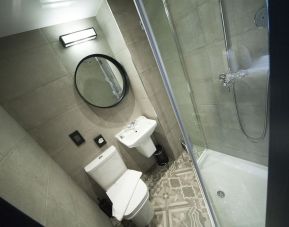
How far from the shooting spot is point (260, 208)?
116 centimetres

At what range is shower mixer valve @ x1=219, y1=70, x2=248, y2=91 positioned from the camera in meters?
1.19

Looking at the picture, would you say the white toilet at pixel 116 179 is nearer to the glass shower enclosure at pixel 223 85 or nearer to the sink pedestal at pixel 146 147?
the sink pedestal at pixel 146 147

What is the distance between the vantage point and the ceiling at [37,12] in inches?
45.4

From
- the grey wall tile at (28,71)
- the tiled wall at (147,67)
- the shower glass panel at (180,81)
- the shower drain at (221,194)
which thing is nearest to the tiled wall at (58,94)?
the grey wall tile at (28,71)

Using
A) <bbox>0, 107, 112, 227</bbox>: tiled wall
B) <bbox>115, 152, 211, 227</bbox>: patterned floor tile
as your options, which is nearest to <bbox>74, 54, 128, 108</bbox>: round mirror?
<bbox>0, 107, 112, 227</bbox>: tiled wall

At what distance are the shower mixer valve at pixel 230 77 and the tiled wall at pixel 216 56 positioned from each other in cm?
5

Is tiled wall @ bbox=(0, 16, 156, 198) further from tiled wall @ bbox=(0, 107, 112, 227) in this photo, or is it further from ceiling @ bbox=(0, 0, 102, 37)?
tiled wall @ bbox=(0, 107, 112, 227)

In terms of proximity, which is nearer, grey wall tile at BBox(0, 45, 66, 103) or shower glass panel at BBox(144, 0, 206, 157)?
shower glass panel at BBox(144, 0, 206, 157)

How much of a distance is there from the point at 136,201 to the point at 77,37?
1873 millimetres

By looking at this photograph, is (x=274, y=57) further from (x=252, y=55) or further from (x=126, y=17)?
(x=126, y=17)

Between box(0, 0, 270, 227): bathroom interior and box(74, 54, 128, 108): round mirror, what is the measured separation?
0.01 m

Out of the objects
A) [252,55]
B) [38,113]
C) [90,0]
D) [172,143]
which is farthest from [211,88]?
[38,113]

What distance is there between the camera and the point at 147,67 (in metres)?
1.89

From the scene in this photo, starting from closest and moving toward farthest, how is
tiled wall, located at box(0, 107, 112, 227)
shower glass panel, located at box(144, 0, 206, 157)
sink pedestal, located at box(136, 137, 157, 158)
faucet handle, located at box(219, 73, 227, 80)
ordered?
tiled wall, located at box(0, 107, 112, 227)
shower glass panel, located at box(144, 0, 206, 157)
faucet handle, located at box(219, 73, 227, 80)
sink pedestal, located at box(136, 137, 157, 158)
